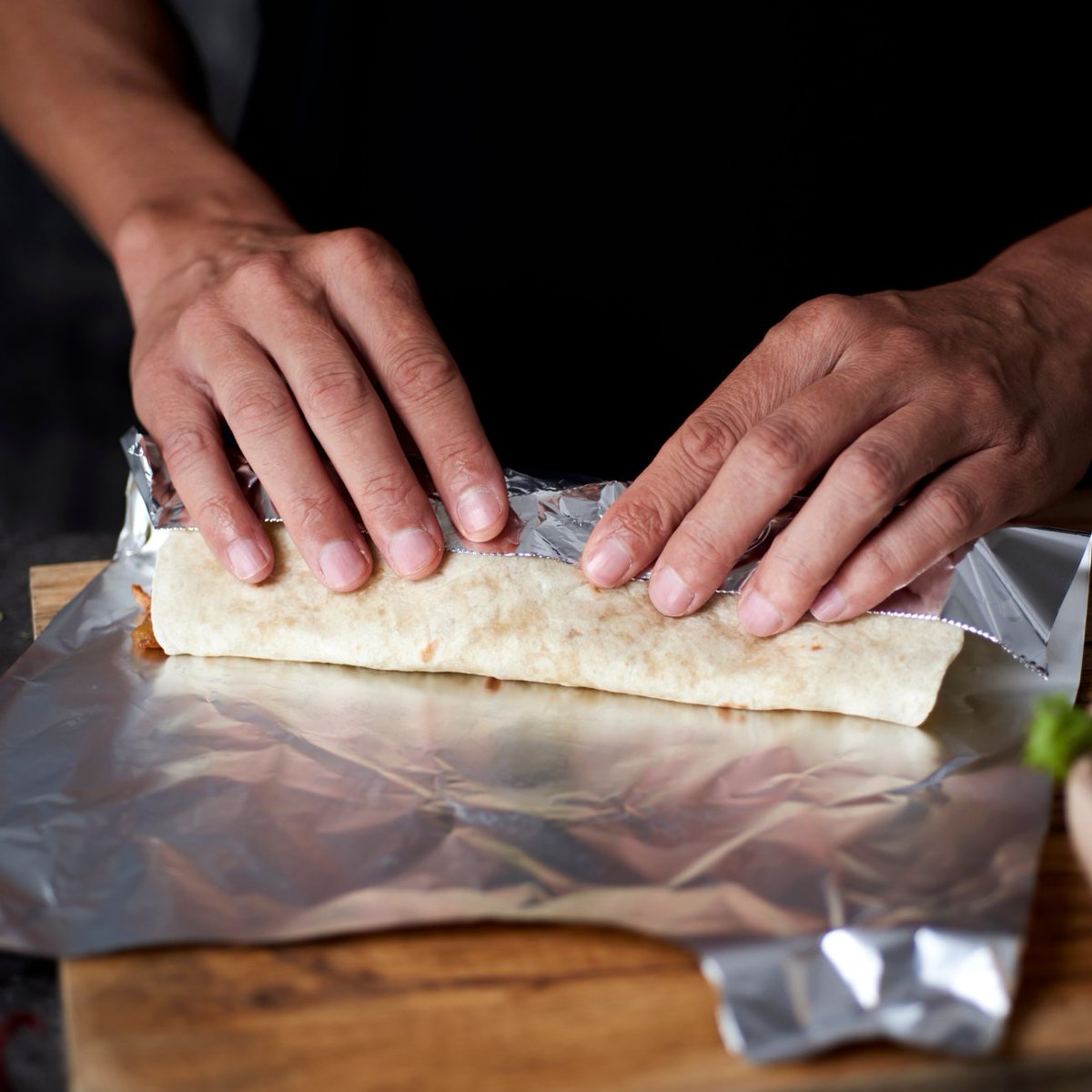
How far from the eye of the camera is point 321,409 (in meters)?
1.41

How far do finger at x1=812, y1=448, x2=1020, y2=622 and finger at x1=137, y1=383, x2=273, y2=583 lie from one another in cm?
70

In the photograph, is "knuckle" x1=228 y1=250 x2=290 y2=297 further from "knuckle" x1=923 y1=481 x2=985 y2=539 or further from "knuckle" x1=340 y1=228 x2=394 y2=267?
"knuckle" x1=923 y1=481 x2=985 y2=539

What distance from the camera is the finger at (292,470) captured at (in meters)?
1.40

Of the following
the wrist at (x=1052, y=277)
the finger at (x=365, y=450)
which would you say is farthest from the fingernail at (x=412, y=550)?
the wrist at (x=1052, y=277)

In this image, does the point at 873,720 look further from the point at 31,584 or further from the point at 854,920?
the point at 31,584

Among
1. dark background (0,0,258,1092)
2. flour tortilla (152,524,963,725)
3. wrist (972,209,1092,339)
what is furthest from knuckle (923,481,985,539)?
dark background (0,0,258,1092)

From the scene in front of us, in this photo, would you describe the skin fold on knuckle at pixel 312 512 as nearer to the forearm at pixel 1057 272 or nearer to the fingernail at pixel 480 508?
the fingernail at pixel 480 508

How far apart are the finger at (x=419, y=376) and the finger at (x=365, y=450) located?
4 cm

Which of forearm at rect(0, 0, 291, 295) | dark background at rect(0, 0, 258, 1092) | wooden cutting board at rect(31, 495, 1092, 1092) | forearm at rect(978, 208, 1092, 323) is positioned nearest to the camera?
wooden cutting board at rect(31, 495, 1092, 1092)

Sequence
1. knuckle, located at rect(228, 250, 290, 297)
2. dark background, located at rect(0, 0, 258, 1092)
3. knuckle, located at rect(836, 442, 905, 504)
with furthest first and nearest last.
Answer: dark background, located at rect(0, 0, 258, 1092) < knuckle, located at rect(228, 250, 290, 297) < knuckle, located at rect(836, 442, 905, 504)

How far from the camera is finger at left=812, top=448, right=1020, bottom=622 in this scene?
4.37ft

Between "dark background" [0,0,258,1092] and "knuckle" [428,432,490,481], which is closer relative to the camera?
"knuckle" [428,432,490,481]

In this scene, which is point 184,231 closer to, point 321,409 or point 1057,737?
point 321,409

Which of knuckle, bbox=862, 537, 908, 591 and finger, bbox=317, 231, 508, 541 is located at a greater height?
finger, bbox=317, 231, 508, 541
